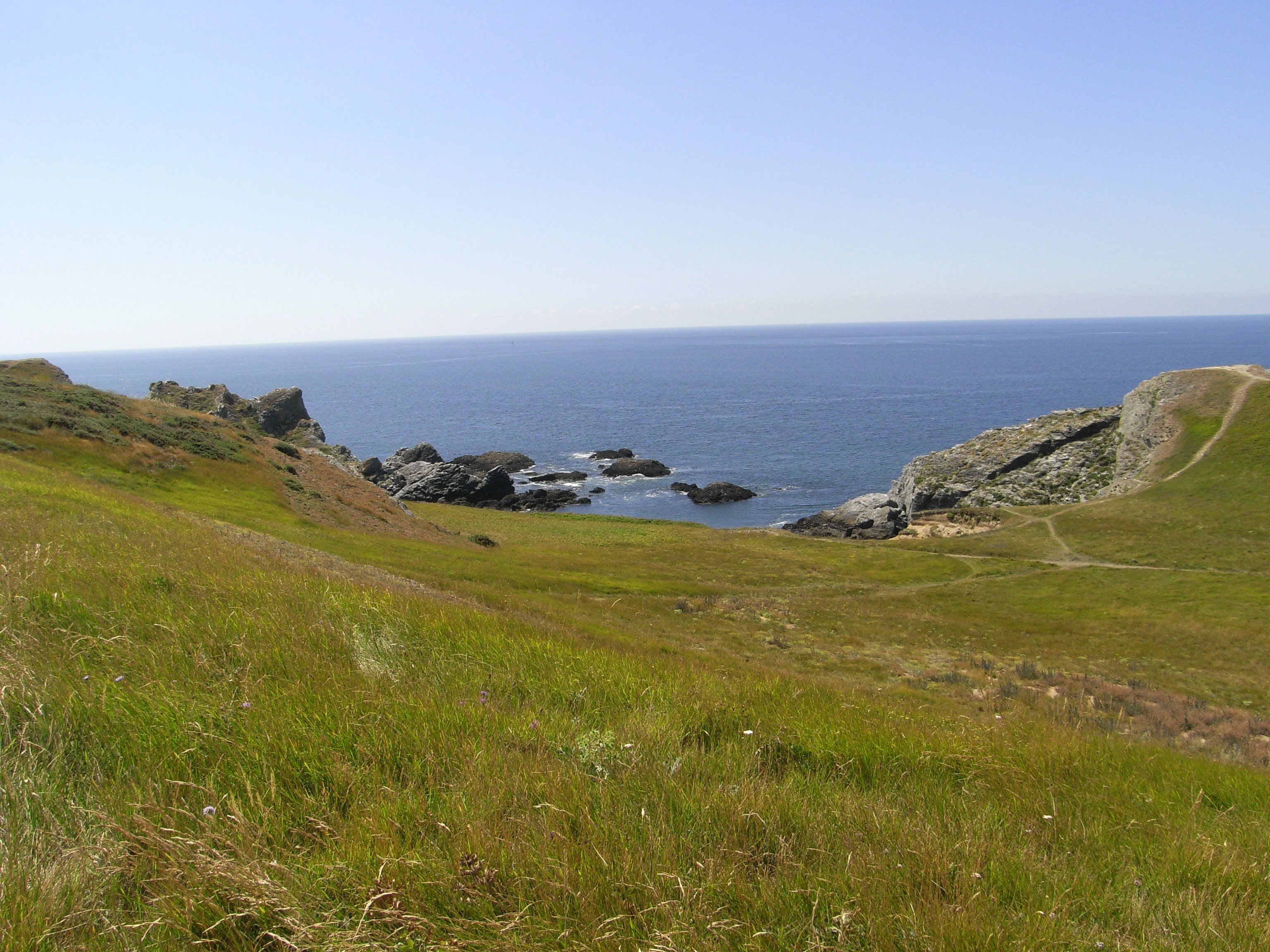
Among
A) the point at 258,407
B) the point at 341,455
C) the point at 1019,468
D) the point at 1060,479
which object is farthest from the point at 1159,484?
the point at 258,407

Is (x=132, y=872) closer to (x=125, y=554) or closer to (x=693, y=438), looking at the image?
(x=125, y=554)

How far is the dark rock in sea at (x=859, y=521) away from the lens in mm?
73000

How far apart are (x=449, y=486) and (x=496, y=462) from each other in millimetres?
21259

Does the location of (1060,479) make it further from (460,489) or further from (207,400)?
(207,400)

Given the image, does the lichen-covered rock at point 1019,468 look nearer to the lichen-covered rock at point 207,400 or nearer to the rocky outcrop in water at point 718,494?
the rocky outcrop in water at point 718,494

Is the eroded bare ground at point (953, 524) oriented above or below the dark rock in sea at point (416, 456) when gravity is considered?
below

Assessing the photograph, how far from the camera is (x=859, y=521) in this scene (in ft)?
245

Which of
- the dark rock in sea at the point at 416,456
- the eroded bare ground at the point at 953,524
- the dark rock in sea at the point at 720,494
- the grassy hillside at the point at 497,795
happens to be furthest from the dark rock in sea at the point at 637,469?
the grassy hillside at the point at 497,795

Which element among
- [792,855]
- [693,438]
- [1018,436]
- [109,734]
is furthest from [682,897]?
[693,438]

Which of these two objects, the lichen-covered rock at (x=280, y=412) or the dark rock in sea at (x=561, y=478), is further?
the dark rock in sea at (x=561, y=478)

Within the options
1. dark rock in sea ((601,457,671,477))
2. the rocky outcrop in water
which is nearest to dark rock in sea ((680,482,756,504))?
the rocky outcrop in water

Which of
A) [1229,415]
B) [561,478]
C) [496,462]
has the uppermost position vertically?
[1229,415]

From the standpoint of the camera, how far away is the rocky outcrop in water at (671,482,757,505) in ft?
294

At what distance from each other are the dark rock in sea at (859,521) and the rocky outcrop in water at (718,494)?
12.1 metres
